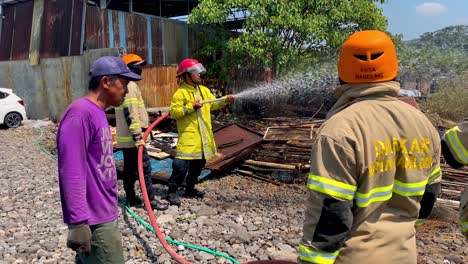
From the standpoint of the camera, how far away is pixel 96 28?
13.1 m

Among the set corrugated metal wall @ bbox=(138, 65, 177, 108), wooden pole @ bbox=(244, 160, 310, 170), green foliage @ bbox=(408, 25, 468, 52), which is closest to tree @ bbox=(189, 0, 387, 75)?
corrugated metal wall @ bbox=(138, 65, 177, 108)

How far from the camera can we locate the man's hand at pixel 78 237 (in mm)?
2230

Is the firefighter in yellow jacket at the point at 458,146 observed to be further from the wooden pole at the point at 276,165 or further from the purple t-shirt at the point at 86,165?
the wooden pole at the point at 276,165

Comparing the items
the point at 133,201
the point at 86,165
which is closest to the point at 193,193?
the point at 133,201

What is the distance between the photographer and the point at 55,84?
1398cm

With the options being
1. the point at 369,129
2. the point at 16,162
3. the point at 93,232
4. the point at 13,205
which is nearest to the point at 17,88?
the point at 16,162

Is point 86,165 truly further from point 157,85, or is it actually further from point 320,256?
point 157,85

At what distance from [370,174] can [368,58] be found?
1.54ft

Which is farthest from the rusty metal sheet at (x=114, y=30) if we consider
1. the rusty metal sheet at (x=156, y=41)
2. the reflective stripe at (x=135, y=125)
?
the reflective stripe at (x=135, y=125)

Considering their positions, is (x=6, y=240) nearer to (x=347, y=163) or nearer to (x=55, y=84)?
(x=347, y=163)

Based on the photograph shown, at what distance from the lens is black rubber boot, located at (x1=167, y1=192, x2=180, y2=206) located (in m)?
5.33

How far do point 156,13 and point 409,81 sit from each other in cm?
1182

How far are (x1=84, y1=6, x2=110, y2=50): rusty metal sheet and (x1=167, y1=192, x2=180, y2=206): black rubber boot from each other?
A: 366 inches

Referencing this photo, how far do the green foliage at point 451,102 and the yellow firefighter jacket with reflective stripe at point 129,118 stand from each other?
9.22m
